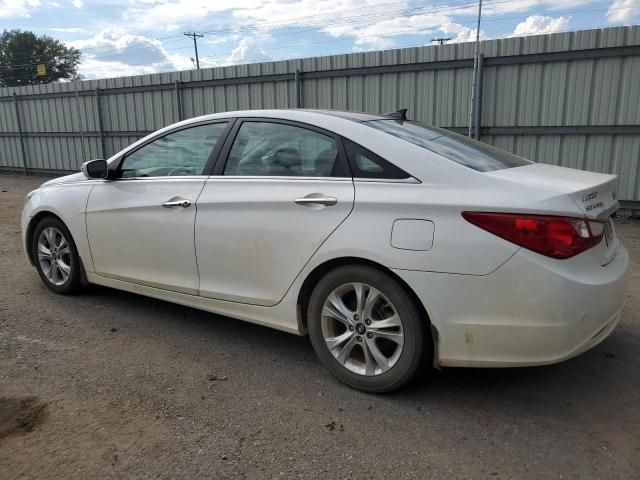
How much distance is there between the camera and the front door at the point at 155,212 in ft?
12.1

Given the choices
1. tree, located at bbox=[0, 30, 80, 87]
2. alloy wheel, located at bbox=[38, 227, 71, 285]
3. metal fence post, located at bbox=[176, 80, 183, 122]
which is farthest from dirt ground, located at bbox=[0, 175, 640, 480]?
tree, located at bbox=[0, 30, 80, 87]

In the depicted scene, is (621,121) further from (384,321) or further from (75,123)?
(75,123)

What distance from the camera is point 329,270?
120 inches

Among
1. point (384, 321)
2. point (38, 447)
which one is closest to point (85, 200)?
point (38, 447)

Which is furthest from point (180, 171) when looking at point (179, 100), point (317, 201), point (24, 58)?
point (24, 58)

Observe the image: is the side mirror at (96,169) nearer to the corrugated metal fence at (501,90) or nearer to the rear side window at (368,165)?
the rear side window at (368,165)

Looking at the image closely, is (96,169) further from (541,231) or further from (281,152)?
(541,231)

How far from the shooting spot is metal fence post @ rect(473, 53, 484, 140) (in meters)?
8.73

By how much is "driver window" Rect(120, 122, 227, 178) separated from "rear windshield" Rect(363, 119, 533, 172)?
46.1 inches

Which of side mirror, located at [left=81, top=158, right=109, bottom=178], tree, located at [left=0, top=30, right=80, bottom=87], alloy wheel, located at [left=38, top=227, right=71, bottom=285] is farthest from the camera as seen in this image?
tree, located at [left=0, top=30, right=80, bottom=87]

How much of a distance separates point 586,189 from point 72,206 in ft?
12.5

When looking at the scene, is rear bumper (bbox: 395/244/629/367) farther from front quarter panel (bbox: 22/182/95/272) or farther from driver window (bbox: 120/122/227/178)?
front quarter panel (bbox: 22/182/95/272)

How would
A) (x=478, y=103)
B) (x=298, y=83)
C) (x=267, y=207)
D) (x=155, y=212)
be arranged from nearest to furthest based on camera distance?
1. (x=267, y=207)
2. (x=155, y=212)
3. (x=478, y=103)
4. (x=298, y=83)

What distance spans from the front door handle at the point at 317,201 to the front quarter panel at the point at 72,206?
84.3 inches
